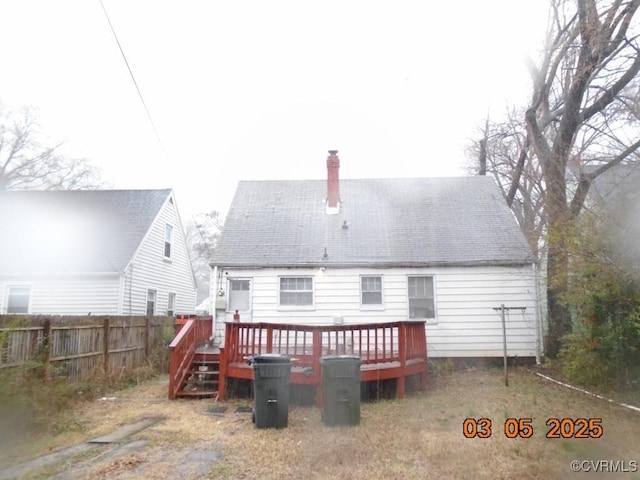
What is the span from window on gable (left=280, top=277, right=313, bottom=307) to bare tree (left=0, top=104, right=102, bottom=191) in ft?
66.0

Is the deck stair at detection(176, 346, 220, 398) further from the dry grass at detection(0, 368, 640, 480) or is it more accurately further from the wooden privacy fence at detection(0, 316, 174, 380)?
the wooden privacy fence at detection(0, 316, 174, 380)

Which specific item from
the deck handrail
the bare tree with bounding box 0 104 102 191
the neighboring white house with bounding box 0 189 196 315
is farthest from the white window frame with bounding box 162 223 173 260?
the bare tree with bounding box 0 104 102 191

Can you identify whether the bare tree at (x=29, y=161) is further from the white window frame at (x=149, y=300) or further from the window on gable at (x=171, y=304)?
the white window frame at (x=149, y=300)

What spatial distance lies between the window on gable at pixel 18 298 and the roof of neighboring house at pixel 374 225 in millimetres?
7053

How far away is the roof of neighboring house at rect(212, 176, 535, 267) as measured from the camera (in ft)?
37.3

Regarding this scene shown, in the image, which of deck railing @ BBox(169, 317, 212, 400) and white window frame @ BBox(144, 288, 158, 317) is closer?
deck railing @ BBox(169, 317, 212, 400)

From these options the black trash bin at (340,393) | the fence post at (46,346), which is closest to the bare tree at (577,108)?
the black trash bin at (340,393)

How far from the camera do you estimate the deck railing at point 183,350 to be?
7.97 meters

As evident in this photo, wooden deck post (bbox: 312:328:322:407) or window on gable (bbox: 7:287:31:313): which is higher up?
window on gable (bbox: 7:287:31:313)

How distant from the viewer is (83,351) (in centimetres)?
837

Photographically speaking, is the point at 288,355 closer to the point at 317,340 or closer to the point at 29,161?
the point at 317,340

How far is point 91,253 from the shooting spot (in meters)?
14.6

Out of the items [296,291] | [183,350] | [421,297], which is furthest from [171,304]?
[421,297]

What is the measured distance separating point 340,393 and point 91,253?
1175 cm
